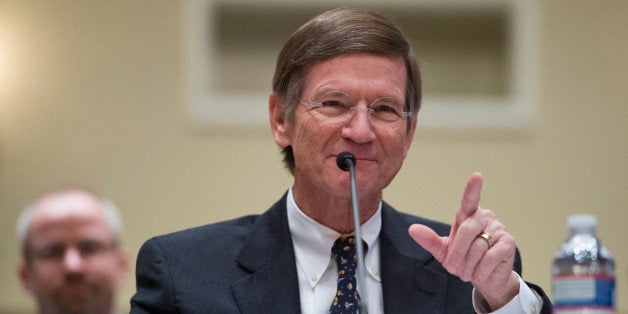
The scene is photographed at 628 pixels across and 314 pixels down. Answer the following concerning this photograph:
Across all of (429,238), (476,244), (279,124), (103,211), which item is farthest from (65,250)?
(476,244)

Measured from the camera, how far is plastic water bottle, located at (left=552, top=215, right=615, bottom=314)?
2.47 metres

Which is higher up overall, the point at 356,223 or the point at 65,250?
the point at 356,223

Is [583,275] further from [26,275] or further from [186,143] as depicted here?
[186,143]

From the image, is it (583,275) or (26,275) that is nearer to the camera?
(583,275)

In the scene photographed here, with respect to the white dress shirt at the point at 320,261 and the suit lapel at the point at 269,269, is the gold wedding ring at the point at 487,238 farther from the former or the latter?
the suit lapel at the point at 269,269

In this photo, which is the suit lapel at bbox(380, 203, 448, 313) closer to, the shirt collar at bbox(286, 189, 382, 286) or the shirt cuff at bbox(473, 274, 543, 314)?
the shirt collar at bbox(286, 189, 382, 286)

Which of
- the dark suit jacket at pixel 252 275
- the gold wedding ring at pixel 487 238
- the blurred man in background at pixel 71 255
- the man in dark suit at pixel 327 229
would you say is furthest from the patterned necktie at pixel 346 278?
the blurred man in background at pixel 71 255

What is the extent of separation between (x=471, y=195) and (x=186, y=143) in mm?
4558

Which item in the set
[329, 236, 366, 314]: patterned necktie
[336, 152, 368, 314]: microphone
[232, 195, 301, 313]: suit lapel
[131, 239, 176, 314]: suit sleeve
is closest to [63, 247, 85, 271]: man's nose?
[131, 239, 176, 314]: suit sleeve

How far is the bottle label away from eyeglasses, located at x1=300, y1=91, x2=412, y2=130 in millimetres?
1050

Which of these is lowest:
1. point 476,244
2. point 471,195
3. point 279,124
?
point 476,244

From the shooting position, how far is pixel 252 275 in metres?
3.37

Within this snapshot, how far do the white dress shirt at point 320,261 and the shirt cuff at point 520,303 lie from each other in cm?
37

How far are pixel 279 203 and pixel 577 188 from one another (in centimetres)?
420
